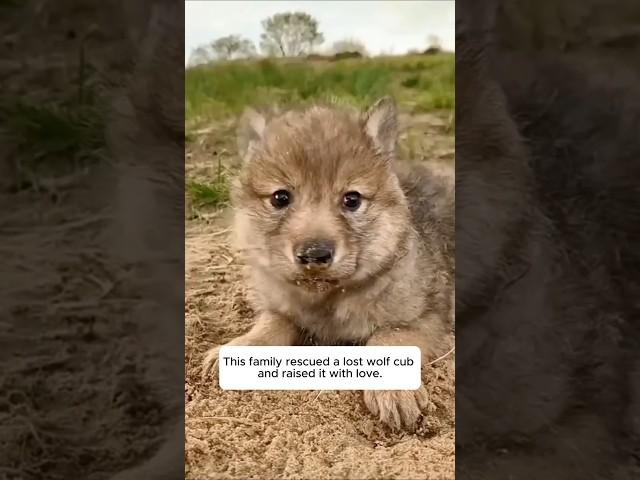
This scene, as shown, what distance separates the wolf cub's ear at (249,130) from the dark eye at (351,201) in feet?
0.60

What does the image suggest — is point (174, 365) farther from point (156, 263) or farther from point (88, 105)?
point (88, 105)

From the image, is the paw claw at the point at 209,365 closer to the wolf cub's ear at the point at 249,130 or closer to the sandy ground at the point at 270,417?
the sandy ground at the point at 270,417

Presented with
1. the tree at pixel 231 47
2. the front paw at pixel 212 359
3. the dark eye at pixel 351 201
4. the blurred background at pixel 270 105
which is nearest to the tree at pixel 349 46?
the blurred background at pixel 270 105

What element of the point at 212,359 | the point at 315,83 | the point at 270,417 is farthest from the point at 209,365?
the point at 315,83

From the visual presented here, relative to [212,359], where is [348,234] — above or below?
above

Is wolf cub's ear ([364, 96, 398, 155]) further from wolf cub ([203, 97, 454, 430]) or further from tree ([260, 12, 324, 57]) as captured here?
tree ([260, 12, 324, 57])

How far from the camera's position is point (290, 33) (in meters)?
1.29

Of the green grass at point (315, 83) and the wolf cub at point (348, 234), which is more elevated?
the green grass at point (315, 83)

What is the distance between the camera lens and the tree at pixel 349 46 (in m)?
1.29

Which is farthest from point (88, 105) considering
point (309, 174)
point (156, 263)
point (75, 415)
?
point (75, 415)

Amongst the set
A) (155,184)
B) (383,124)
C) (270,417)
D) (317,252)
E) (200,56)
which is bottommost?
(270,417)

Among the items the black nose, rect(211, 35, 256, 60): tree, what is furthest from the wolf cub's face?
rect(211, 35, 256, 60): tree

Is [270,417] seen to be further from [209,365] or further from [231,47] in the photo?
[231,47]

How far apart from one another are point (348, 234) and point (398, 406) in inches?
11.5
